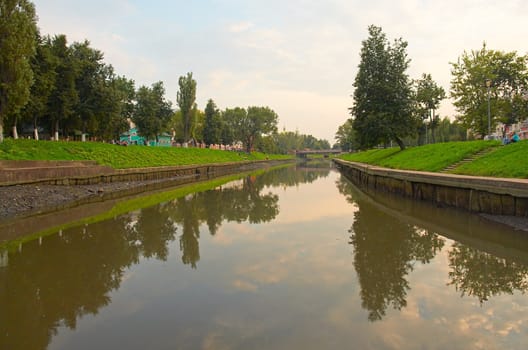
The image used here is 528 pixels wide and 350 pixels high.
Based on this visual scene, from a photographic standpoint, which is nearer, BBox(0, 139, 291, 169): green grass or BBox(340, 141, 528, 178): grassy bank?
BBox(340, 141, 528, 178): grassy bank

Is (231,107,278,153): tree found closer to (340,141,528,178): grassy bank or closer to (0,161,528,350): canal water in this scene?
(340,141,528,178): grassy bank

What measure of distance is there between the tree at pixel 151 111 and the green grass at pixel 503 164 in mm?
45141

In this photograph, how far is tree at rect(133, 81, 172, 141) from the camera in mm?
51719

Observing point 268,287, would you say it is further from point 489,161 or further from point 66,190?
point 66,190

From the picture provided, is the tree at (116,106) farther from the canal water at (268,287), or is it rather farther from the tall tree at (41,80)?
the canal water at (268,287)

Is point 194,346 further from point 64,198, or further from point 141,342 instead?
point 64,198

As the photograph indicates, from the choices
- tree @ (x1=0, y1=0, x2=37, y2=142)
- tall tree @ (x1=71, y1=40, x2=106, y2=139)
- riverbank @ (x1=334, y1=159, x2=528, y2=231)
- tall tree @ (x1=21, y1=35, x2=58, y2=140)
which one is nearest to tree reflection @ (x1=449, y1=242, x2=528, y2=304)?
riverbank @ (x1=334, y1=159, x2=528, y2=231)

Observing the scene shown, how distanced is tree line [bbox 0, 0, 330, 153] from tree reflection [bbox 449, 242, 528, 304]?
2644 cm

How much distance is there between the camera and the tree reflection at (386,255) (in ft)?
18.8

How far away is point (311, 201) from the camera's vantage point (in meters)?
19.3

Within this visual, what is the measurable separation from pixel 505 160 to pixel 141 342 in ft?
61.8

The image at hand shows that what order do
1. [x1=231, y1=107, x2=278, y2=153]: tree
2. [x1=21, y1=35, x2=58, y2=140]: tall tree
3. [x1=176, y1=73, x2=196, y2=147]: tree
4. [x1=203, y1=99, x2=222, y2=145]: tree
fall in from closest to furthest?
[x1=21, y1=35, x2=58, y2=140]: tall tree
[x1=176, y1=73, x2=196, y2=147]: tree
[x1=203, y1=99, x2=222, y2=145]: tree
[x1=231, y1=107, x2=278, y2=153]: tree

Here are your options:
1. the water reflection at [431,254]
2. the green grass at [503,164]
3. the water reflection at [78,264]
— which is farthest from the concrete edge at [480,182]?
the water reflection at [78,264]

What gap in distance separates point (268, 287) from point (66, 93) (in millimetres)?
34724
